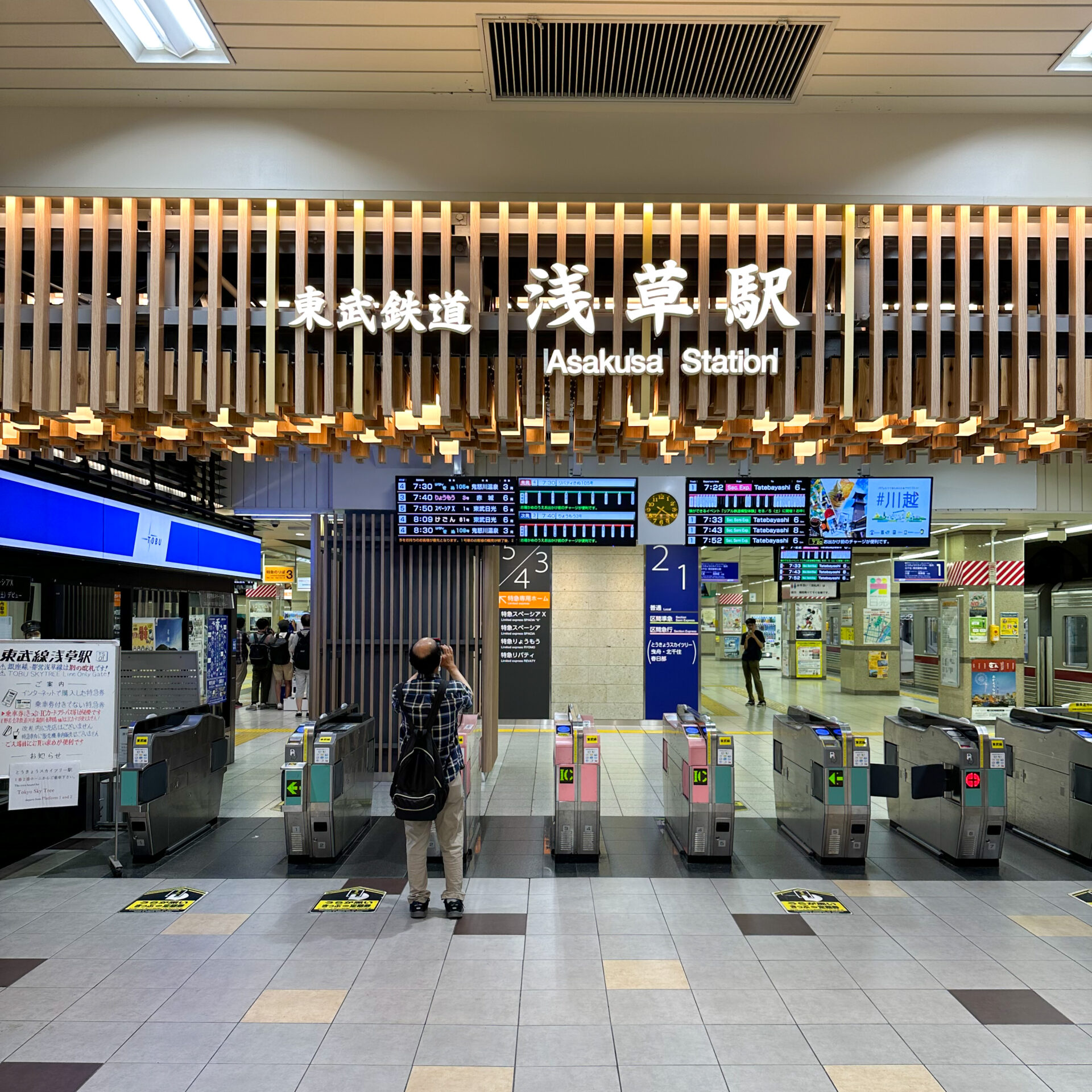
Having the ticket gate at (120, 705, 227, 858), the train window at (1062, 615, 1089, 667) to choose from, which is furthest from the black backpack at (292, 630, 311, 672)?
the train window at (1062, 615, 1089, 667)

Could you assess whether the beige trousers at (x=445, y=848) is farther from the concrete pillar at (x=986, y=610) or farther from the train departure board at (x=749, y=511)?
the concrete pillar at (x=986, y=610)

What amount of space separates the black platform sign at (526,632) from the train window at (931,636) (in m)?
11.5

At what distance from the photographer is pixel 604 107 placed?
3740 millimetres

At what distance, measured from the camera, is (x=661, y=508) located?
1252cm

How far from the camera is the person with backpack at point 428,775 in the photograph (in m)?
5.11

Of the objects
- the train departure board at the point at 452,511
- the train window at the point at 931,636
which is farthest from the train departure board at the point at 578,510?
the train window at the point at 931,636

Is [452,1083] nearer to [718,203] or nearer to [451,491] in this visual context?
[718,203]

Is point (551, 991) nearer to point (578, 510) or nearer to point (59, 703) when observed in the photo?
point (59, 703)

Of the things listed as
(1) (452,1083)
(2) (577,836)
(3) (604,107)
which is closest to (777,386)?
(3) (604,107)

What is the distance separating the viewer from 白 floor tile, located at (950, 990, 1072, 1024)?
386 centimetres

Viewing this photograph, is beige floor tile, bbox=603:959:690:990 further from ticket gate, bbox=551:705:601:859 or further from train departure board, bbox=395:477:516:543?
train departure board, bbox=395:477:516:543

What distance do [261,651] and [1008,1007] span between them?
1388cm

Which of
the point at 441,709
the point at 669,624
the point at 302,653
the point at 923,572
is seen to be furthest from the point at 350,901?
the point at 923,572

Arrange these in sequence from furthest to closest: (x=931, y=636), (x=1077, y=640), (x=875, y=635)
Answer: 1. (x=931, y=636)
2. (x=875, y=635)
3. (x=1077, y=640)
